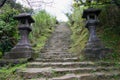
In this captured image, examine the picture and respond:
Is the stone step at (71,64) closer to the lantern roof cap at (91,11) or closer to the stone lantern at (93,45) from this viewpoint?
the stone lantern at (93,45)

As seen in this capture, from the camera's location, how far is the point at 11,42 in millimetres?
9969

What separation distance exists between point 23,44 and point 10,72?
1.93 meters

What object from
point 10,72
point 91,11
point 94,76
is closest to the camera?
point 94,76

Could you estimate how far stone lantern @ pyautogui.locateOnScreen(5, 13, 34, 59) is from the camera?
867 centimetres

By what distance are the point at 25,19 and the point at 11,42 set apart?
1.53 meters

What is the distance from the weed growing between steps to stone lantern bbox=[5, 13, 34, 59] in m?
0.70

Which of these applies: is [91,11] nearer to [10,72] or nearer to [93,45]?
[93,45]

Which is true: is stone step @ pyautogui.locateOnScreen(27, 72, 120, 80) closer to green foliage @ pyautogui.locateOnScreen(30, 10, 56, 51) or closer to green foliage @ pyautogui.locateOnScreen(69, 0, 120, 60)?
green foliage @ pyautogui.locateOnScreen(69, 0, 120, 60)

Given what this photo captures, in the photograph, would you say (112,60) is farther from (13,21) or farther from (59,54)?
(13,21)

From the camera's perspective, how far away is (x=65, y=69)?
24.1 feet

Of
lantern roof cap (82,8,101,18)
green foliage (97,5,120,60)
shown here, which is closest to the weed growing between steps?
lantern roof cap (82,8,101,18)

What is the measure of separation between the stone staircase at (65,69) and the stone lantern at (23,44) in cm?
57

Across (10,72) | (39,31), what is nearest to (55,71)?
(10,72)

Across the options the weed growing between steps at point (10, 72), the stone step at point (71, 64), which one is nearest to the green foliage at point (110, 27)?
the stone step at point (71, 64)
